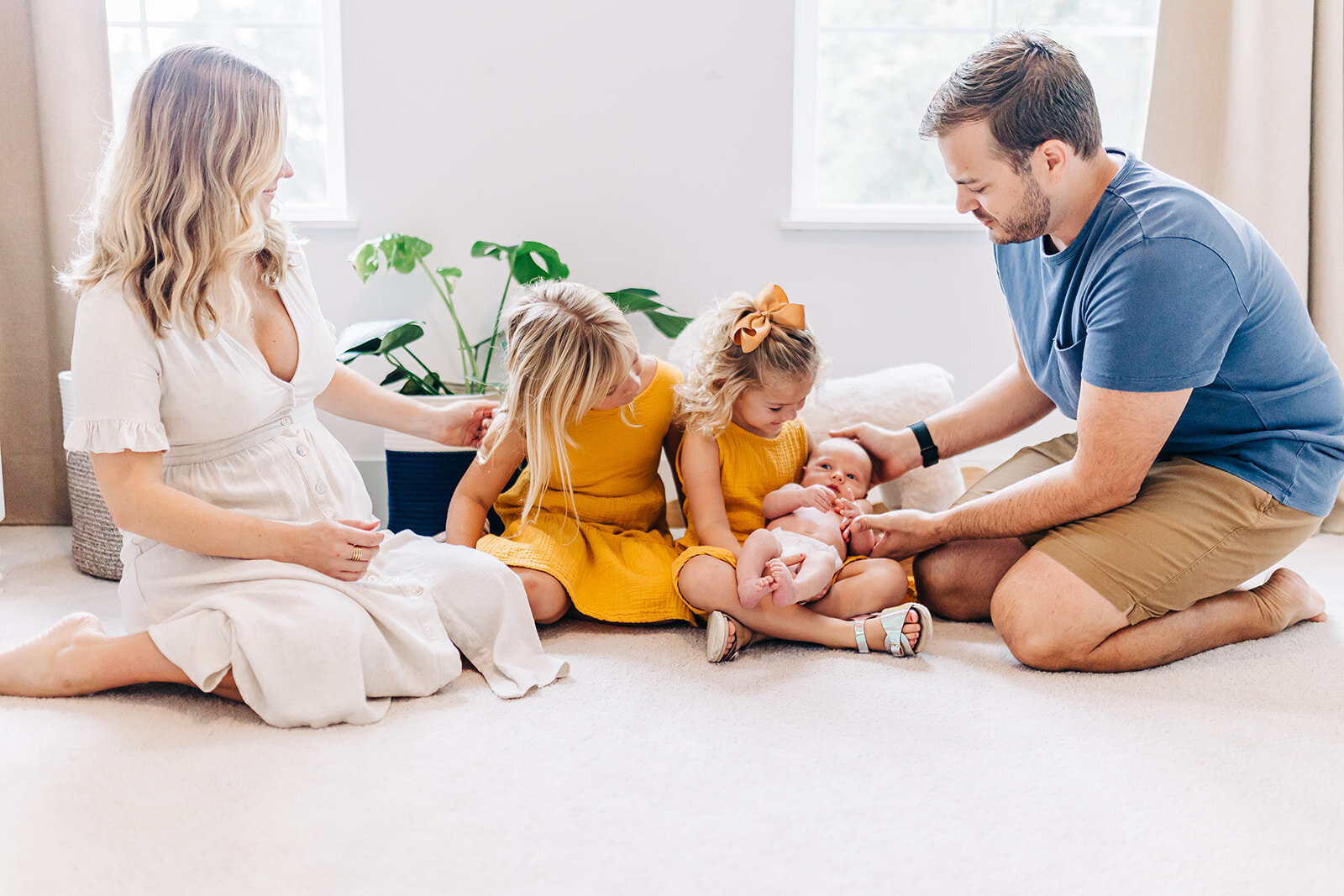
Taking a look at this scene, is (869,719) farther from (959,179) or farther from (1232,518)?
(959,179)

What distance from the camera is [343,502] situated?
164 cm

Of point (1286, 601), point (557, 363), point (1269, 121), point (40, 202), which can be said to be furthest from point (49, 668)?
point (1269, 121)

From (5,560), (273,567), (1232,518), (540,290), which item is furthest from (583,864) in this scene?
(5,560)

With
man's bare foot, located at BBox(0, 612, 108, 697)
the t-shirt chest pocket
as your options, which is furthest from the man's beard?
man's bare foot, located at BBox(0, 612, 108, 697)

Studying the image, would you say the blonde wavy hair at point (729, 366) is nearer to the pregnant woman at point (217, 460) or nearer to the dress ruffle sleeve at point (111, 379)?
the pregnant woman at point (217, 460)

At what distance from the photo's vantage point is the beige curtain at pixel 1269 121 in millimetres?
2375

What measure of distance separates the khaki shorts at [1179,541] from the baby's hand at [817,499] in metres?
0.39

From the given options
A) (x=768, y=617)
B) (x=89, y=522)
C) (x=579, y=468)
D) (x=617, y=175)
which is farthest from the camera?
(x=617, y=175)

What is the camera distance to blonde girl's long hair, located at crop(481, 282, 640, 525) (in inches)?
67.2

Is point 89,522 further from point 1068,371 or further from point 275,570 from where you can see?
point 1068,371

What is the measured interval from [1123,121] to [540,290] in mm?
1864

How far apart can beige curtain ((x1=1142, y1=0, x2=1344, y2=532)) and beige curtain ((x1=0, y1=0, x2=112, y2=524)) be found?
256cm

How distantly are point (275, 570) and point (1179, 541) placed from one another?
1.38m

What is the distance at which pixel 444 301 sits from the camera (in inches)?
103
